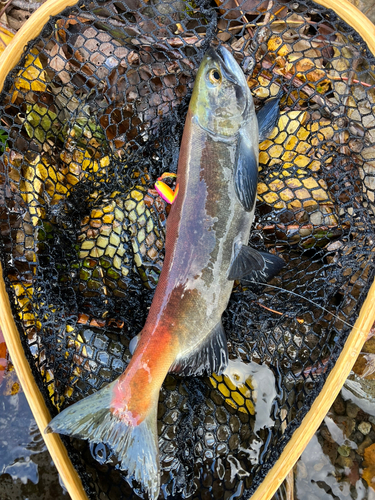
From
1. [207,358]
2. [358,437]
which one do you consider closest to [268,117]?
[207,358]

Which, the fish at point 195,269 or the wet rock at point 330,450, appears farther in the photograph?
the wet rock at point 330,450

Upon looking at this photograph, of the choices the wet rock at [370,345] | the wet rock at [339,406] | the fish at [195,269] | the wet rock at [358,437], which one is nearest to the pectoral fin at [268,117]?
the fish at [195,269]

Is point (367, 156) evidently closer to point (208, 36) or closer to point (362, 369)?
point (208, 36)

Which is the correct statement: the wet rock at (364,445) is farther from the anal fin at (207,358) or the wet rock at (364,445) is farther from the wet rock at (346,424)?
the anal fin at (207,358)

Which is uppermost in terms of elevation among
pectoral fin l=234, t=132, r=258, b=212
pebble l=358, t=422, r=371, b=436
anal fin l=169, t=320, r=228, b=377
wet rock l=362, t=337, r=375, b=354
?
pectoral fin l=234, t=132, r=258, b=212

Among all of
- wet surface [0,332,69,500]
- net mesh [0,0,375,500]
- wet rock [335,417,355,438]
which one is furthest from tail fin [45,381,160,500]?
wet rock [335,417,355,438]

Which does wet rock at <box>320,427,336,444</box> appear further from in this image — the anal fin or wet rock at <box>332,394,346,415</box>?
the anal fin

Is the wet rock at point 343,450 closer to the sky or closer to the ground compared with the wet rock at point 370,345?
closer to the ground
